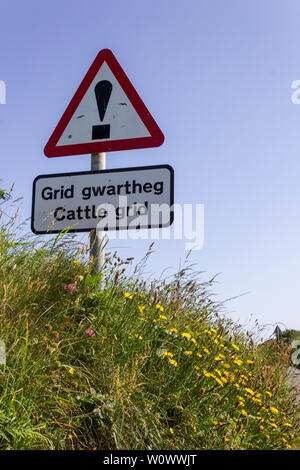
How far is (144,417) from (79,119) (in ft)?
7.35

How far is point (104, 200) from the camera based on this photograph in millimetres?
3498

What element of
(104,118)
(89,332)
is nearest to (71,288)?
(89,332)

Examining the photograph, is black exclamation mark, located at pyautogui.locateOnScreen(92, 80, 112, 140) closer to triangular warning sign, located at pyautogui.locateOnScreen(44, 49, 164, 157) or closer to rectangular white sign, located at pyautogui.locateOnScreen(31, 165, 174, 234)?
triangular warning sign, located at pyautogui.locateOnScreen(44, 49, 164, 157)

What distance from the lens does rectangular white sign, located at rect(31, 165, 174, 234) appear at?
3383mm

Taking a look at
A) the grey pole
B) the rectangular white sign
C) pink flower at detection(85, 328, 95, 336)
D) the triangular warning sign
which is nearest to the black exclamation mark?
the triangular warning sign

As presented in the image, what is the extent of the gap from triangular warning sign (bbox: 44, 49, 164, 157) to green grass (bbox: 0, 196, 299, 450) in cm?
79

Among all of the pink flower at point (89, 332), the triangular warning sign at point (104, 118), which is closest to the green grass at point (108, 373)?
the pink flower at point (89, 332)

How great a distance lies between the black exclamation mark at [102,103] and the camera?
3641 mm

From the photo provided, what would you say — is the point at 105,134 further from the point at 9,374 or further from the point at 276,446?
the point at 276,446

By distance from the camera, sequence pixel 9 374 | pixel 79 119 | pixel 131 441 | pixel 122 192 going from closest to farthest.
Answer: pixel 9 374 < pixel 131 441 < pixel 122 192 < pixel 79 119

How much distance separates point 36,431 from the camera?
93.5 inches

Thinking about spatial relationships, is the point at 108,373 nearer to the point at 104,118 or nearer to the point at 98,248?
the point at 98,248
